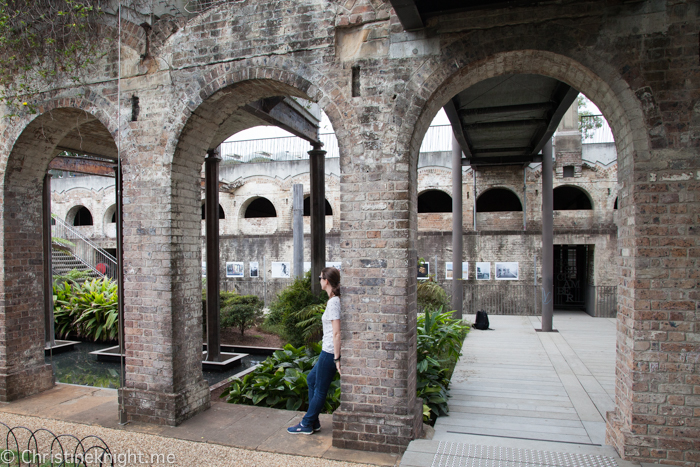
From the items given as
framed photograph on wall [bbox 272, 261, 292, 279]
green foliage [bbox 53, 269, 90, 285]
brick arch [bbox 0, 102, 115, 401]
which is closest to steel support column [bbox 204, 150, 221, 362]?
brick arch [bbox 0, 102, 115, 401]

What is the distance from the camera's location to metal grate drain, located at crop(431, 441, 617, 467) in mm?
3809

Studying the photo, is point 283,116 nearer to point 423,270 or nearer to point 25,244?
point 25,244

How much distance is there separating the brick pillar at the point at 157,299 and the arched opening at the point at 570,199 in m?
16.8

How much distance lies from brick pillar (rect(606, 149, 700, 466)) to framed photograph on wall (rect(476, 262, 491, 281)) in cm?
1138

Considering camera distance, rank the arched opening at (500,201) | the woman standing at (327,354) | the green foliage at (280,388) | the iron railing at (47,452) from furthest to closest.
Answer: the arched opening at (500,201) < the green foliage at (280,388) < the woman standing at (327,354) < the iron railing at (47,452)

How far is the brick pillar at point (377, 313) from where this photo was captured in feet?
14.0

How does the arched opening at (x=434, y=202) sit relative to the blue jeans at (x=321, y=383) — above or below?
above

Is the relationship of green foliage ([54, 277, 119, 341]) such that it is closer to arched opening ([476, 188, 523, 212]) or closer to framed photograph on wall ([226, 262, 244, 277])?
framed photograph on wall ([226, 262, 244, 277])

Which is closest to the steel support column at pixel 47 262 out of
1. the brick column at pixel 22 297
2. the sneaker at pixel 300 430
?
the brick column at pixel 22 297

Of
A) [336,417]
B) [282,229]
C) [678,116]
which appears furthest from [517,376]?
[282,229]

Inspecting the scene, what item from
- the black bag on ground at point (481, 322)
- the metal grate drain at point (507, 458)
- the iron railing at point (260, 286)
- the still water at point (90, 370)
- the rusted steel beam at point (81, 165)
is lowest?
the still water at point (90, 370)

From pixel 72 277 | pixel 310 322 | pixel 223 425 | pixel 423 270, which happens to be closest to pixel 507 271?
pixel 423 270

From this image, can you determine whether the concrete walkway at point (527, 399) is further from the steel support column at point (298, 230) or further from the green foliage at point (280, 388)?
the steel support column at point (298, 230)

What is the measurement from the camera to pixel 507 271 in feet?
48.8
